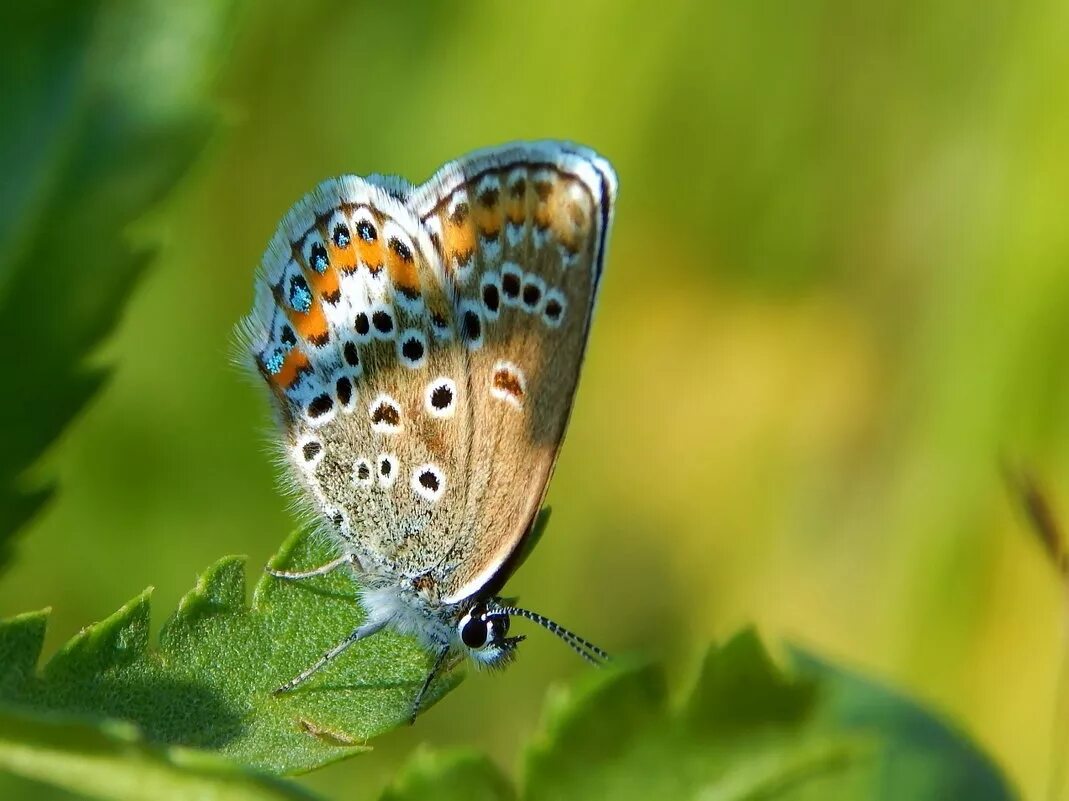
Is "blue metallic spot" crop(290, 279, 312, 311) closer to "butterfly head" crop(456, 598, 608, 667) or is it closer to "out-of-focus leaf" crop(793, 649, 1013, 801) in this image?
"butterfly head" crop(456, 598, 608, 667)

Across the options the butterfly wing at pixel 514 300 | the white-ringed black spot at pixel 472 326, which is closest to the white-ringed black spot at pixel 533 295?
the butterfly wing at pixel 514 300

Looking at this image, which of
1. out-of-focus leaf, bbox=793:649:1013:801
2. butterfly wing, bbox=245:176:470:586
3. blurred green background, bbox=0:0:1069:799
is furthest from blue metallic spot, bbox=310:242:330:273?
out-of-focus leaf, bbox=793:649:1013:801

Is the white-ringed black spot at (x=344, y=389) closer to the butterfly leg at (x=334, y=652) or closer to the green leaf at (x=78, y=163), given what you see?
the butterfly leg at (x=334, y=652)

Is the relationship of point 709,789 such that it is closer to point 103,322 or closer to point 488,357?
point 103,322

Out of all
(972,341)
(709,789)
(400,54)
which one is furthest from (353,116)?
(709,789)

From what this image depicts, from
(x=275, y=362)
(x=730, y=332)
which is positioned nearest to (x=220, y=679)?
(x=275, y=362)
